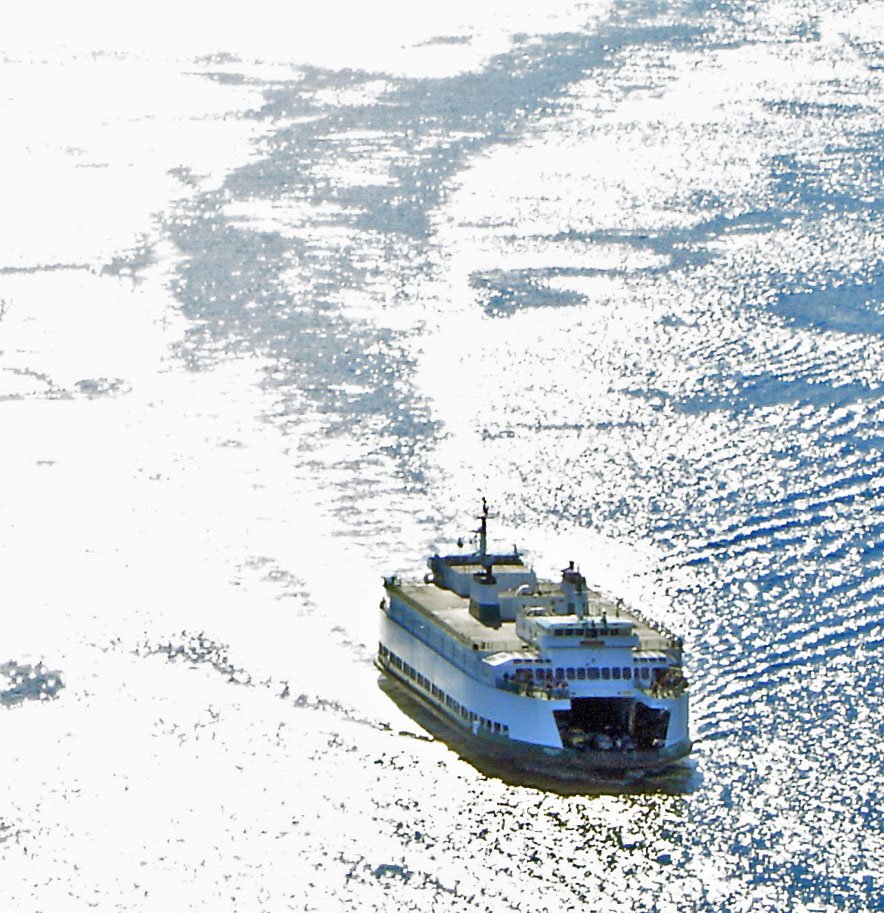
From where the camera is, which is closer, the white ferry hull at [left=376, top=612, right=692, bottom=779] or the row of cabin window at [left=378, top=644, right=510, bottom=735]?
the white ferry hull at [left=376, top=612, right=692, bottom=779]

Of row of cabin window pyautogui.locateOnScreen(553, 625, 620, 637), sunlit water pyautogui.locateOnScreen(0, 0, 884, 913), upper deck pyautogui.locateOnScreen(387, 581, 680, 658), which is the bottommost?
sunlit water pyautogui.locateOnScreen(0, 0, 884, 913)

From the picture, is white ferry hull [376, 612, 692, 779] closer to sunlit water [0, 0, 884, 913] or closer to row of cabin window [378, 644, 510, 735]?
row of cabin window [378, 644, 510, 735]

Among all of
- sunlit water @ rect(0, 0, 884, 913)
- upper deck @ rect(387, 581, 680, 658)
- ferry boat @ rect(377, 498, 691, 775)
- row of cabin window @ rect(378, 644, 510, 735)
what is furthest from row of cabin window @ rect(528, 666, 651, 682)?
sunlit water @ rect(0, 0, 884, 913)

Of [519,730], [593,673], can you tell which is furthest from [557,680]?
[519,730]

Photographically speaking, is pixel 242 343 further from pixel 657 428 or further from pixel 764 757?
pixel 764 757

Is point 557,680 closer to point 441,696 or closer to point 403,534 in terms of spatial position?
point 441,696

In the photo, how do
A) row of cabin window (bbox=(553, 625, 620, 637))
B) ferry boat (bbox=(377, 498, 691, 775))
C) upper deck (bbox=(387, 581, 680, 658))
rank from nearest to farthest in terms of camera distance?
ferry boat (bbox=(377, 498, 691, 775)), row of cabin window (bbox=(553, 625, 620, 637)), upper deck (bbox=(387, 581, 680, 658))
